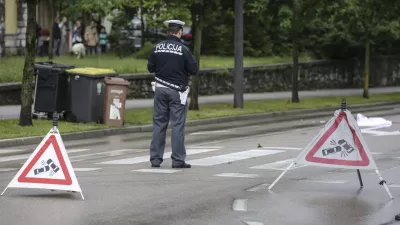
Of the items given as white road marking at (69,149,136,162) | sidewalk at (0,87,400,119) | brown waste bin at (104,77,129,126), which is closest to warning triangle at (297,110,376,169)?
white road marking at (69,149,136,162)

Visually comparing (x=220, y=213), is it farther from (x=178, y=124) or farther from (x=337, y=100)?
(x=337, y=100)

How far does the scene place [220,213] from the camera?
32.4ft

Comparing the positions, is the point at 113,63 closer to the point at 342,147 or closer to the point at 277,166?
the point at 277,166

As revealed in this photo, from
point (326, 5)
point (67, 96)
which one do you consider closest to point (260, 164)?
point (67, 96)

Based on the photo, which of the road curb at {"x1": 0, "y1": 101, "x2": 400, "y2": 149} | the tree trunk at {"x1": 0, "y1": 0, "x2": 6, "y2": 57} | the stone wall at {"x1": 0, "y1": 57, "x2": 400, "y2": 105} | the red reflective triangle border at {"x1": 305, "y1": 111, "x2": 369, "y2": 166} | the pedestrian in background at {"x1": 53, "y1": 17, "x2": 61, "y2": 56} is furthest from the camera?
the tree trunk at {"x1": 0, "y1": 0, "x2": 6, "y2": 57}

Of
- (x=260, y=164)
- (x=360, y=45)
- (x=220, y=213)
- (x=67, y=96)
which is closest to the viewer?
Answer: (x=220, y=213)

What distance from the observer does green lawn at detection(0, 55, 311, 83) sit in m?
28.4

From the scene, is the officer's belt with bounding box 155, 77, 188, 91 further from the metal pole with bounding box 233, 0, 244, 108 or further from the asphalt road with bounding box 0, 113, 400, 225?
the metal pole with bounding box 233, 0, 244, 108

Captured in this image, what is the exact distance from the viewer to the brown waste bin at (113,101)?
21.4m

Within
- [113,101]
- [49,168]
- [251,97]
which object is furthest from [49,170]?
[251,97]

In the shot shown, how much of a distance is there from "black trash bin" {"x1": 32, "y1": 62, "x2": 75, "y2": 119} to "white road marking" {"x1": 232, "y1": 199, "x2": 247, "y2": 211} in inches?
456

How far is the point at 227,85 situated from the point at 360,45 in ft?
26.0

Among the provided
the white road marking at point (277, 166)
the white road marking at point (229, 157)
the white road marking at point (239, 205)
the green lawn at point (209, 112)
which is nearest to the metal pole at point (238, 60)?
the green lawn at point (209, 112)

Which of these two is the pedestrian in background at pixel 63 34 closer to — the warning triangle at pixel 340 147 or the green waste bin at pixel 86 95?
the green waste bin at pixel 86 95
